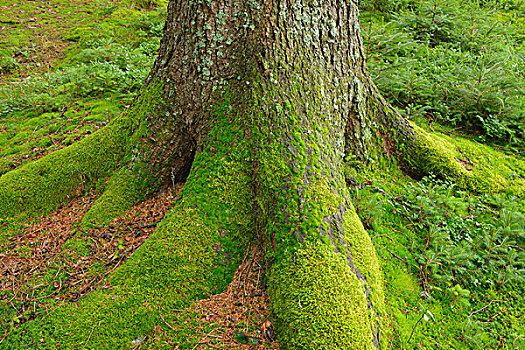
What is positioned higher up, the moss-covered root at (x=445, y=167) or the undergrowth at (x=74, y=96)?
the moss-covered root at (x=445, y=167)

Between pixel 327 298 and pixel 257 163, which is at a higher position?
pixel 257 163

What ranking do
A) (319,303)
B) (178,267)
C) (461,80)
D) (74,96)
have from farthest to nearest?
(74,96) < (461,80) < (178,267) < (319,303)

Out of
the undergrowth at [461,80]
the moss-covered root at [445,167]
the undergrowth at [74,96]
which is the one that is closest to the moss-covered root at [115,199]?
the undergrowth at [74,96]

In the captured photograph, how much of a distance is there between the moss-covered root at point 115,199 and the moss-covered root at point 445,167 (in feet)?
12.3

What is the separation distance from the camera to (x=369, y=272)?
2.92 m

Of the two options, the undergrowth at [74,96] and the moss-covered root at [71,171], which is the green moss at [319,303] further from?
the undergrowth at [74,96]

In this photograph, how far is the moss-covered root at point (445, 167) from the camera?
4258 mm

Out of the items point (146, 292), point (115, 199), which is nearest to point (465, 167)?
point (146, 292)

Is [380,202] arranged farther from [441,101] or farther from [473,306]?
[441,101]

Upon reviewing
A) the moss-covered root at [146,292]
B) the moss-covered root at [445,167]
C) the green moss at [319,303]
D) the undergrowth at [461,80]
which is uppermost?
the undergrowth at [461,80]

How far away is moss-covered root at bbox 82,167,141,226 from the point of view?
373cm

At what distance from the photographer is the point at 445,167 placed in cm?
428

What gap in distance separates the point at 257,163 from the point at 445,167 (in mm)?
2760

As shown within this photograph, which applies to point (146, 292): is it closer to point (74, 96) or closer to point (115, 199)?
point (115, 199)
